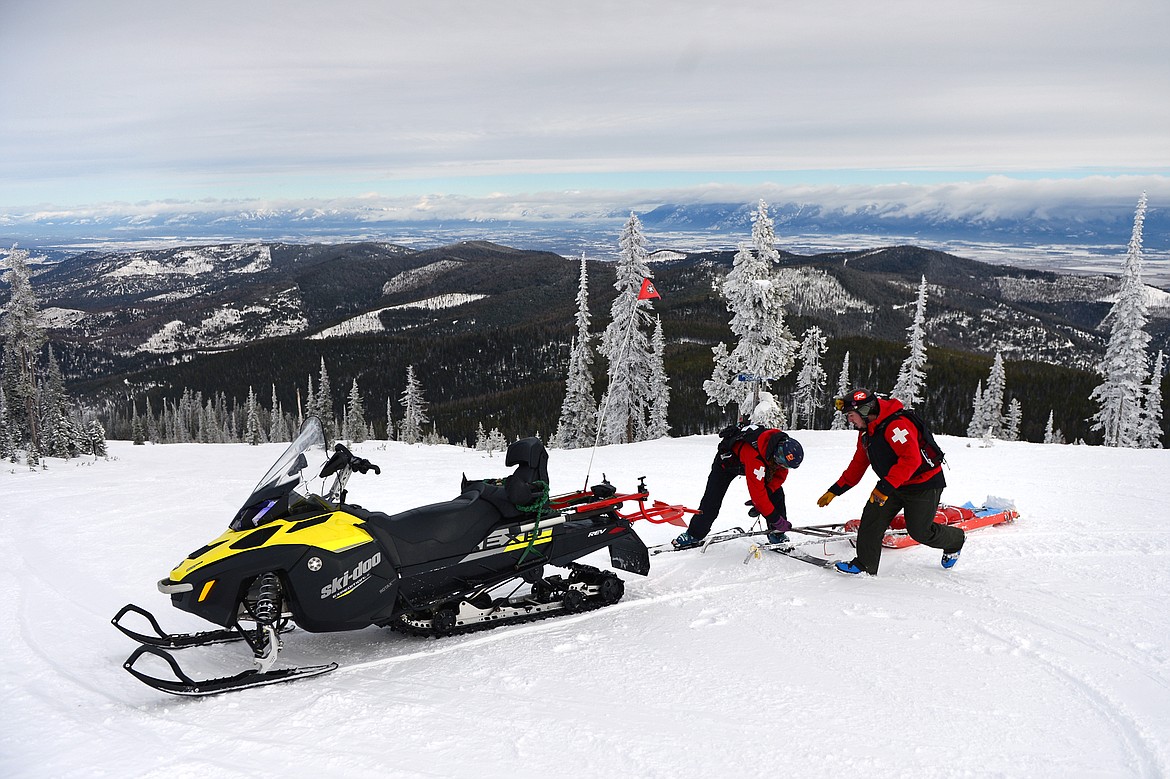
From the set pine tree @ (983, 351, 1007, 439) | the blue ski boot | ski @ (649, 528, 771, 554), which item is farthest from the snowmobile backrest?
pine tree @ (983, 351, 1007, 439)

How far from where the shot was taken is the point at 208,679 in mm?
4438

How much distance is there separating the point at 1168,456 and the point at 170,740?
1845 centimetres

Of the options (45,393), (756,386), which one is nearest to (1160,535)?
(756,386)

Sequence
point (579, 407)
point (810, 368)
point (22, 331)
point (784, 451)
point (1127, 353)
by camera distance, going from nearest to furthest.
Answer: point (784, 451) < point (22, 331) < point (1127, 353) < point (579, 407) < point (810, 368)

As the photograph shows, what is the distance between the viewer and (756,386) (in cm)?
2647

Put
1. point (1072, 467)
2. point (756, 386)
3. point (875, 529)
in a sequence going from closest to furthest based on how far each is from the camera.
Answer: point (875, 529)
point (1072, 467)
point (756, 386)

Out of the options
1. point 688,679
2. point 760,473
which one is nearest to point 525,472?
point 688,679

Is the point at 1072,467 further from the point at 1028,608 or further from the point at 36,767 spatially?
the point at 36,767

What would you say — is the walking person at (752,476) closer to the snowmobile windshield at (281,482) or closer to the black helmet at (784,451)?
the black helmet at (784,451)

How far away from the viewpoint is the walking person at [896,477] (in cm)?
625

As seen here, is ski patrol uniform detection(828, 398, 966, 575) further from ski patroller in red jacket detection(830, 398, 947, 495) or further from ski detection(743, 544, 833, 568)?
ski detection(743, 544, 833, 568)

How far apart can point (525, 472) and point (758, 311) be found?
2206 cm

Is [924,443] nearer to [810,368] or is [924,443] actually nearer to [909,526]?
[909,526]

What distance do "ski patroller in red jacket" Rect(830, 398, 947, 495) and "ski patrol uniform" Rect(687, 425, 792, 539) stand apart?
0.97 meters
